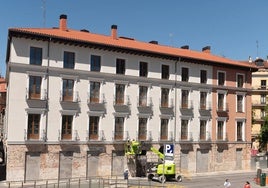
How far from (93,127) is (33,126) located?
21.4 feet

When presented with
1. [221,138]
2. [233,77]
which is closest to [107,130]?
[221,138]

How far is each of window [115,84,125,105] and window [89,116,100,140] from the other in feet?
9.73

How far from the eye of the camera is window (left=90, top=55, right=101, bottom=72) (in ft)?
146

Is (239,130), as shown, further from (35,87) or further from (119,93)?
(35,87)

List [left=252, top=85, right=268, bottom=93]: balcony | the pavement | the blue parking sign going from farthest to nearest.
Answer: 1. [left=252, top=85, right=268, bottom=93]: balcony
2. the pavement
3. the blue parking sign

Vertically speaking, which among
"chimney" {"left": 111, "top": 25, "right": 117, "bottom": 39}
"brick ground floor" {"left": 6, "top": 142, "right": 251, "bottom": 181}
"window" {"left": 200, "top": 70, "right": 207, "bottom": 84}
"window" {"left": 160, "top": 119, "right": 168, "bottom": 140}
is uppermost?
"chimney" {"left": 111, "top": 25, "right": 117, "bottom": 39}

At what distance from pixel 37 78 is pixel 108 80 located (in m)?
7.80

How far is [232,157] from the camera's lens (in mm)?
55250

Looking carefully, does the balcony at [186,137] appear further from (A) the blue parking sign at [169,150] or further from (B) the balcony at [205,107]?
(A) the blue parking sign at [169,150]

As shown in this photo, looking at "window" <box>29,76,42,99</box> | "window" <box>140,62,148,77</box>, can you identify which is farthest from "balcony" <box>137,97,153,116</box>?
"window" <box>29,76,42,99</box>

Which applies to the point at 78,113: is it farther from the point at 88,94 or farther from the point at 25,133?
the point at 25,133

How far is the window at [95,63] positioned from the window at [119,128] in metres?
5.81

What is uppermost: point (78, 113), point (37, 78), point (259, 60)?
point (259, 60)

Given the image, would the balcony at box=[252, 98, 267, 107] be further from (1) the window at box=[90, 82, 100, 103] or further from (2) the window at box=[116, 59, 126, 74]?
(1) the window at box=[90, 82, 100, 103]
